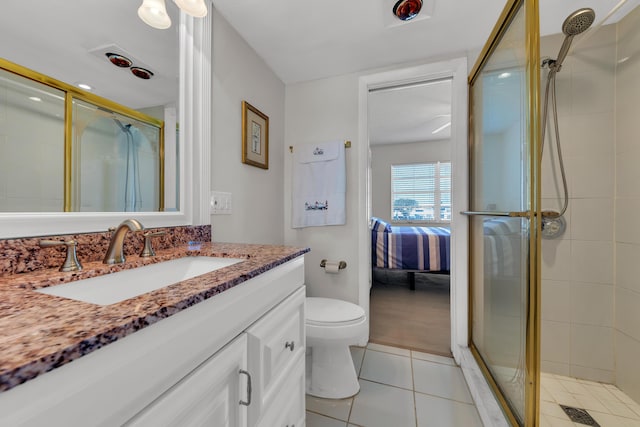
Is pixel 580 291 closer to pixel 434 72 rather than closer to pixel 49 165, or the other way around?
pixel 434 72

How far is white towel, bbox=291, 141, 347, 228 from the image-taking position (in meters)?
1.93

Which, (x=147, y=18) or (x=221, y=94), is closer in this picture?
(x=147, y=18)

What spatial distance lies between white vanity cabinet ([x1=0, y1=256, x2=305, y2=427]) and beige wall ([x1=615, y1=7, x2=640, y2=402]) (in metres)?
1.70

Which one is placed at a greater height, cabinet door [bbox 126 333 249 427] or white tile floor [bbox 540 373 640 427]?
cabinet door [bbox 126 333 249 427]

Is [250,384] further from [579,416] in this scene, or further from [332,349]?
[579,416]

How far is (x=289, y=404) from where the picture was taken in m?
0.89

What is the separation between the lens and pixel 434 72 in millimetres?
1760

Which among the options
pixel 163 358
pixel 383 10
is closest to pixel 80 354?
pixel 163 358

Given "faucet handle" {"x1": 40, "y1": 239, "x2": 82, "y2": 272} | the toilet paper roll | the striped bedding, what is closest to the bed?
the striped bedding

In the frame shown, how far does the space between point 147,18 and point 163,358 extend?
130cm

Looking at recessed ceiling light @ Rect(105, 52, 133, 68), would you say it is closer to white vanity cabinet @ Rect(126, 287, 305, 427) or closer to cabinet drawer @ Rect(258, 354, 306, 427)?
white vanity cabinet @ Rect(126, 287, 305, 427)

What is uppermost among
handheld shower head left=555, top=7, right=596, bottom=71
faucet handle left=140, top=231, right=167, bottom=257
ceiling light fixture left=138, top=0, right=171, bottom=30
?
handheld shower head left=555, top=7, right=596, bottom=71

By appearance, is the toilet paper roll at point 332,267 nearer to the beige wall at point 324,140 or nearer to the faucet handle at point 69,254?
the beige wall at point 324,140

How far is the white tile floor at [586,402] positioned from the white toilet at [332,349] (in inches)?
35.4
